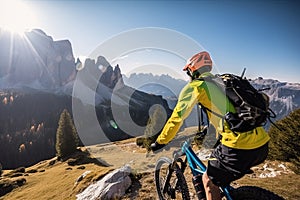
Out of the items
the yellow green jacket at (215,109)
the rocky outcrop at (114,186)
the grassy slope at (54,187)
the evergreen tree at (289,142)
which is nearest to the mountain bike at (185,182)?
the yellow green jacket at (215,109)

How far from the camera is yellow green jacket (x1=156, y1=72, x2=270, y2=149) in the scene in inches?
147

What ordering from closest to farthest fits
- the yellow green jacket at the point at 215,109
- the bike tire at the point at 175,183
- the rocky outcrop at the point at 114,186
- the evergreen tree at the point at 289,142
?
1. the yellow green jacket at the point at 215,109
2. the bike tire at the point at 175,183
3. the rocky outcrop at the point at 114,186
4. the evergreen tree at the point at 289,142

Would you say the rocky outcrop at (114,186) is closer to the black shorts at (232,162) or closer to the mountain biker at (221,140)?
the mountain biker at (221,140)

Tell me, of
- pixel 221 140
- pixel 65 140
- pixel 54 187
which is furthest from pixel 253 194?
pixel 65 140

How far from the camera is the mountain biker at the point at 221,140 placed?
12.4 ft

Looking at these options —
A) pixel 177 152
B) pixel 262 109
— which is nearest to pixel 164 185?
pixel 177 152

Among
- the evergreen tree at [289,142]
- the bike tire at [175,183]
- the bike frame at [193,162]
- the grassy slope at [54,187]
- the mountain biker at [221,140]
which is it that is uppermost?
the mountain biker at [221,140]

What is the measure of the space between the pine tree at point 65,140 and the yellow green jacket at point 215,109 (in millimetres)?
54479

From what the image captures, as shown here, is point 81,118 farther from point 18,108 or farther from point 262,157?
point 262,157

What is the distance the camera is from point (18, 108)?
159m

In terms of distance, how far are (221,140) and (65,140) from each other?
55363 millimetres

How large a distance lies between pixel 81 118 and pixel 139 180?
503 feet

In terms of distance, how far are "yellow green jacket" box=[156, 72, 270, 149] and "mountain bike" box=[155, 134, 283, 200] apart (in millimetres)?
891

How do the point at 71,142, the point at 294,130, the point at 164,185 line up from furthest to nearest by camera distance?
the point at 71,142 → the point at 294,130 → the point at 164,185
